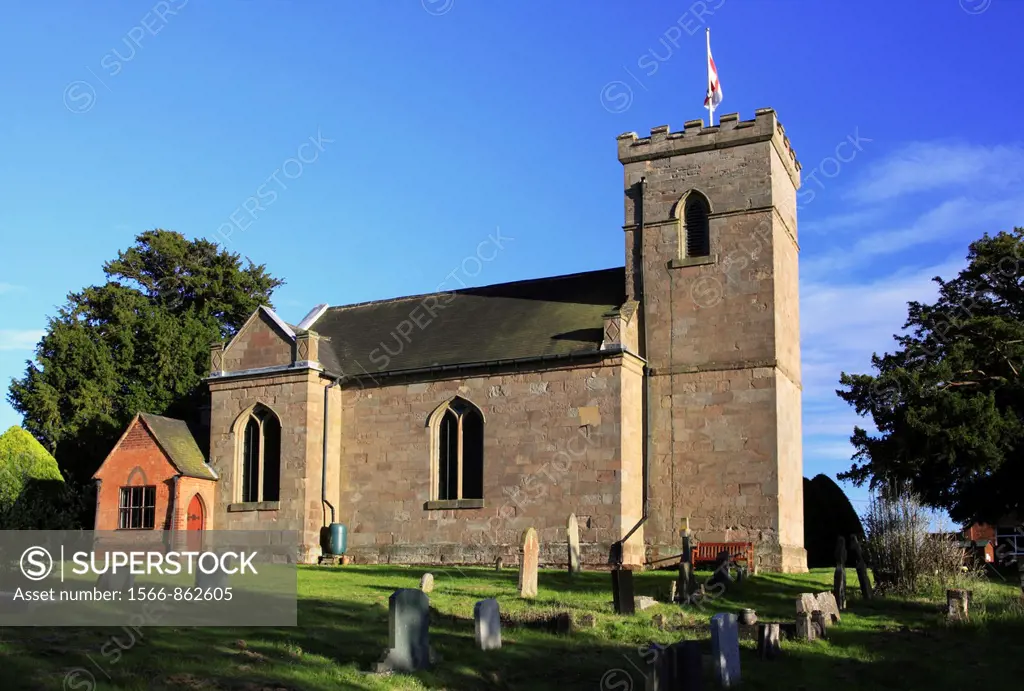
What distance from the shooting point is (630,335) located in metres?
30.7

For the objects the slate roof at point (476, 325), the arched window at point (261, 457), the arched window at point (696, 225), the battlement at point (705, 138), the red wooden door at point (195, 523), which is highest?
the battlement at point (705, 138)

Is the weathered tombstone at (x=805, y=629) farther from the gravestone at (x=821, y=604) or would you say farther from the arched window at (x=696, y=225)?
the arched window at (x=696, y=225)

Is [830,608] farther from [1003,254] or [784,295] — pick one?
[1003,254]

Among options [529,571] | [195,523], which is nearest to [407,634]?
[529,571]

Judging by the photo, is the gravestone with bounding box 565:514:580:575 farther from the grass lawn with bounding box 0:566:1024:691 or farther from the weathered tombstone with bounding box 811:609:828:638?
the weathered tombstone with bounding box 811:609:828:638

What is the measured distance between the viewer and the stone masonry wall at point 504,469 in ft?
96.1

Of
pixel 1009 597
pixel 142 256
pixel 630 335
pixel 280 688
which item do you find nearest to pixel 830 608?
pixel 1009 597

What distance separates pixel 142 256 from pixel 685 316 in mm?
30986

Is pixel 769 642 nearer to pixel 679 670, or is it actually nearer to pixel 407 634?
pixel 679 670

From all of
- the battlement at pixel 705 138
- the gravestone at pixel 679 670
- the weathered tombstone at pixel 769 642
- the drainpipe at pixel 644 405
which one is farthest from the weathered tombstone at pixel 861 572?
the battlement at pixel 705 138

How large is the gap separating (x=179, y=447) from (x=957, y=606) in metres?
24.3

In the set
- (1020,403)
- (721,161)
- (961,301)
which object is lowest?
(1020,403)

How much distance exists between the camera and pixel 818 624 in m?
17.9

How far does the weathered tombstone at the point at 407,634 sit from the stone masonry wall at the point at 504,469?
14.0 m
